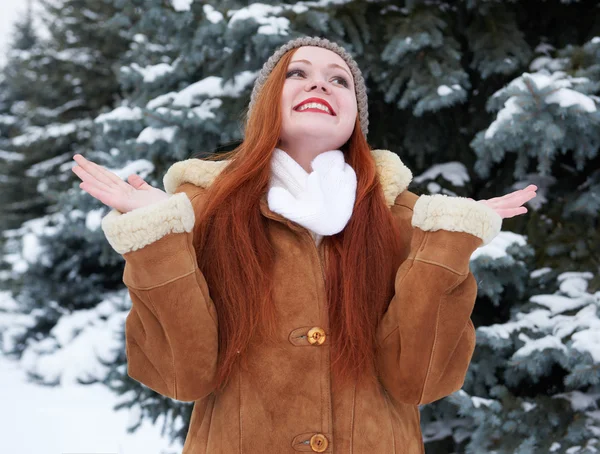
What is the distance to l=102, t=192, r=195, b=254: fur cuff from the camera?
1.43 metres

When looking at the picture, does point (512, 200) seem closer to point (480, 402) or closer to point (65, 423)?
point (480, 402)

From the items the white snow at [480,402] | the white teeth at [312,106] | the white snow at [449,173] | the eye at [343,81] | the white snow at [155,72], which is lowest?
the white snow at [480,402]

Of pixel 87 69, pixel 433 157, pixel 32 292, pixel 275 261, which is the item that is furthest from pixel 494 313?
pixel 87 69

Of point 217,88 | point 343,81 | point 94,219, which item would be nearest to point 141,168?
point 94,219

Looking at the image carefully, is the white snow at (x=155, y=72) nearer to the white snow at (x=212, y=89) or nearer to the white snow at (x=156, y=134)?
the white snow at (x=212, y=89)

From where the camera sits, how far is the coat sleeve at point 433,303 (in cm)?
151

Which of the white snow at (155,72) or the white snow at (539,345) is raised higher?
the white snow at (155,72)

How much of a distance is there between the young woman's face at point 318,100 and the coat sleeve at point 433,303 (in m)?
0.38

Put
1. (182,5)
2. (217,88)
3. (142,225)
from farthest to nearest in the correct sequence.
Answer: (217,88) → (182,5) → (142,225)

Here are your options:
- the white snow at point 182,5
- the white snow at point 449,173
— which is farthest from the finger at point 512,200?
the white snow at point 182,5

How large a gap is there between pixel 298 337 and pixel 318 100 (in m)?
0.69

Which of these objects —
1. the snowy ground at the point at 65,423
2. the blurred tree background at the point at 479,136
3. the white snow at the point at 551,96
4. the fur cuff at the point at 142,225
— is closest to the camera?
the fur cuff at the point at 142,225

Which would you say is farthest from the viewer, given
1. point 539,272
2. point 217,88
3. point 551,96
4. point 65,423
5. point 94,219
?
point 65,423

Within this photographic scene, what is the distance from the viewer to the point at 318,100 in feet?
5.90
